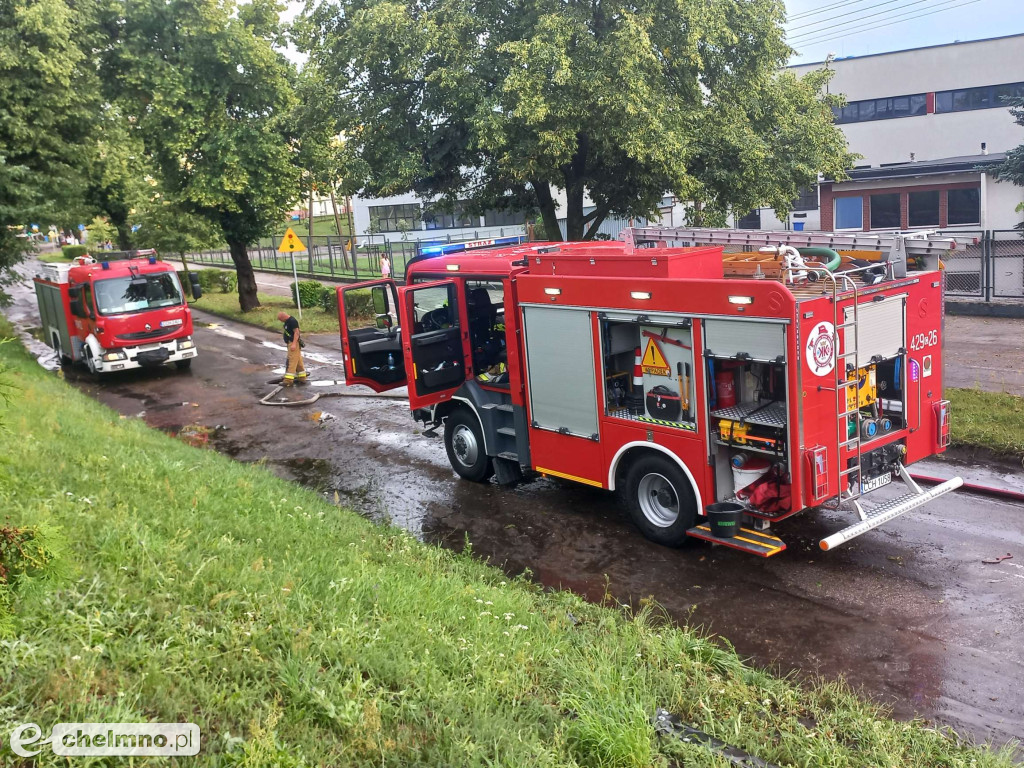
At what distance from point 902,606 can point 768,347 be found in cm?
231

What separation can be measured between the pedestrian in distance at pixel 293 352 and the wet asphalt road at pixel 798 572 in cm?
430

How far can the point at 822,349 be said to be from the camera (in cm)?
683

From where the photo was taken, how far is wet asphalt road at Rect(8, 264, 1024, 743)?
18.9 ft

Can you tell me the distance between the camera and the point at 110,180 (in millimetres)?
25516

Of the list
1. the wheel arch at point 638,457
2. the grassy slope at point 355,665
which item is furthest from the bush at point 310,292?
the grassy slope at point 355,665

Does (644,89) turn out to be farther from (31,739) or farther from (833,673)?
(31,739)

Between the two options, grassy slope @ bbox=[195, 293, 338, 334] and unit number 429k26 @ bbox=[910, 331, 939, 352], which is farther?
grassy slope @ bbox=[195, 293, 338, 334]

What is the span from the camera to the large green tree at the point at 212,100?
2312 centimetres

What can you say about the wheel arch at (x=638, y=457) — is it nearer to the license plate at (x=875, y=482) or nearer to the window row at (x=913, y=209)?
the license plate at (x=875, y=482)

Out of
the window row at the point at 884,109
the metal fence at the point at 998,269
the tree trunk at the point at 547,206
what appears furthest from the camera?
the window row at the point at 884,109

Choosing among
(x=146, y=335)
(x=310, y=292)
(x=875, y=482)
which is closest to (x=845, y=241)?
(x=875, y=482)

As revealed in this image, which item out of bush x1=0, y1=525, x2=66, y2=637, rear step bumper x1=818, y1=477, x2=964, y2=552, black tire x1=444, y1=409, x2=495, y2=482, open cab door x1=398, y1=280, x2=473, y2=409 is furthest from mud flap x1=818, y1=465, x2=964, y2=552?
bush x1=0, y1=525, x2=66, y2=637

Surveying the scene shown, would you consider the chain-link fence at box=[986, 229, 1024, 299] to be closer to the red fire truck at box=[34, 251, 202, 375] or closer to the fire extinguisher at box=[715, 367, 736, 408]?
the fire extinguisher at box=[715, 367, 736, 408]

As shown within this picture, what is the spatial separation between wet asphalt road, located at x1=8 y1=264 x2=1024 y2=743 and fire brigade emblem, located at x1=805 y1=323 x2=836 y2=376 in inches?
74.4
